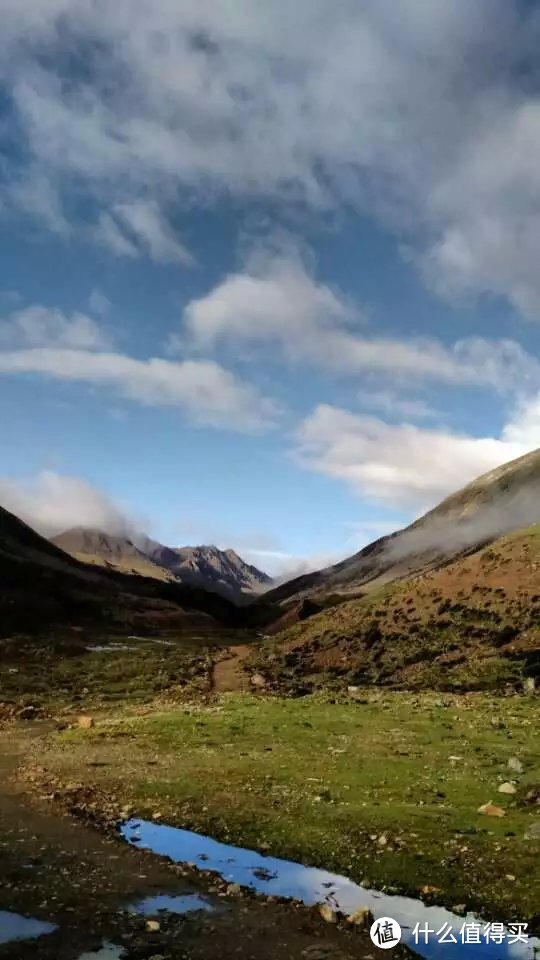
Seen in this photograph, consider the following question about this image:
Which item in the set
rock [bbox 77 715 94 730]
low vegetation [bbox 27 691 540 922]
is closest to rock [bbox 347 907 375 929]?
low vegetation [bbox 27 691 540 922]

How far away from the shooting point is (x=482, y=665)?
76938 millimetres

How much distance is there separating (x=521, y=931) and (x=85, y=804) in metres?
17.7

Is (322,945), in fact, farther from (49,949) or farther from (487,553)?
(487,553)

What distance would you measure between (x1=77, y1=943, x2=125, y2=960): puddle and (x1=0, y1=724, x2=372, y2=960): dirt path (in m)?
0.13

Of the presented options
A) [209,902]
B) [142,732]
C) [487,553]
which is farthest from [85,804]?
[487,553]

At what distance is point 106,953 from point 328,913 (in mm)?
5382

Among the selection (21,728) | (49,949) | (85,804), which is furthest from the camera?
(21,728)

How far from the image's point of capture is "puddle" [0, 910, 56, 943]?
56.1 ft

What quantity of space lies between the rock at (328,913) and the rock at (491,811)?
9970 mm

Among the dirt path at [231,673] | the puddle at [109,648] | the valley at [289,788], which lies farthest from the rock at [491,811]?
the puddle at [109,648]

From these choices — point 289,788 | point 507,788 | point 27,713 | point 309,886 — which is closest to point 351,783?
point 289,788

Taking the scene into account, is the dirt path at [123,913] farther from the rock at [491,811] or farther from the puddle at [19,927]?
the rock at [491,811]

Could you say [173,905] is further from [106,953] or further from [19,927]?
[19,927]

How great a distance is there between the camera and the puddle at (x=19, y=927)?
17.1 m
